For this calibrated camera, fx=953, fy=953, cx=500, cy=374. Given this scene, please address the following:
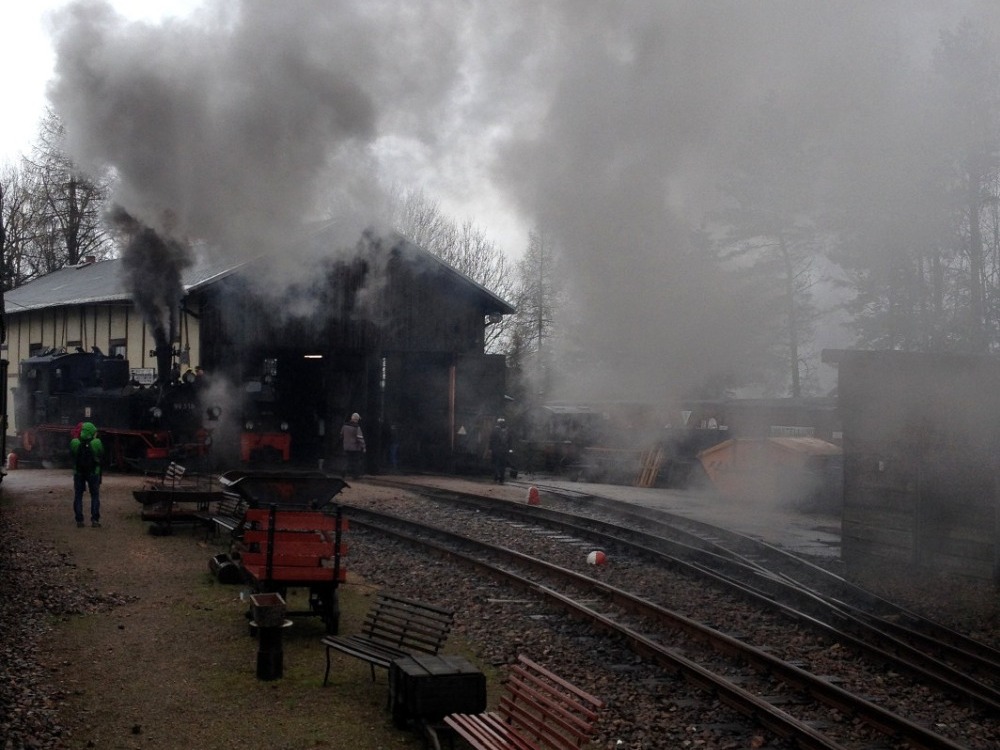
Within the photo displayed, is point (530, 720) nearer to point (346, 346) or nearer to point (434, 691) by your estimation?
point (434, 691)

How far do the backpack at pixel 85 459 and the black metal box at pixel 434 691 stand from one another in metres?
8.60

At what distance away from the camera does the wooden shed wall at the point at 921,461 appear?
11070 mm

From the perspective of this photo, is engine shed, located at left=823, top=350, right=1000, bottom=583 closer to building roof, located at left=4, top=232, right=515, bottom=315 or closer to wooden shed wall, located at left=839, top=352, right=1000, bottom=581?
wooden shed wall, located at left=839, top=352, right=1000, bottom=581

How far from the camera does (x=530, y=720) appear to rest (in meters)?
5.64

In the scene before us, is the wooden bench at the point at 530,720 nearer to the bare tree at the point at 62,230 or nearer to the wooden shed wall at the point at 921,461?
the wooden shed wall at the point at 921,461

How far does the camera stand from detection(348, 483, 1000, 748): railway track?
21.4ft

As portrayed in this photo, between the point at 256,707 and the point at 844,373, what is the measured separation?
882 cm

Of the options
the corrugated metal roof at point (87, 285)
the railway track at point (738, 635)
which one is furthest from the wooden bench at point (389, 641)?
the corrugated metal roof at point (87, 285)


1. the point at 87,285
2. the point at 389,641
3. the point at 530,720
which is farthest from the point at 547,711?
the point at 87,285

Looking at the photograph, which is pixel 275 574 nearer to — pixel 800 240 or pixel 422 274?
pixel 800 240

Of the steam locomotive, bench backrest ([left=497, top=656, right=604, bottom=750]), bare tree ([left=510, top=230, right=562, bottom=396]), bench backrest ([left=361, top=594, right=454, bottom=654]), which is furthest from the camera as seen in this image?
bare tree ([left=510, top=230, right=562, bottom=396])

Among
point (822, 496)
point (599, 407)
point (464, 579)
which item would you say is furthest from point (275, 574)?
point (599, 407)

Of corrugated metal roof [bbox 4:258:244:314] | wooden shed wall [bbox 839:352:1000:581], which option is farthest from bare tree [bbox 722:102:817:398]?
corrugated metal roof [bbox 4:258:244:314]

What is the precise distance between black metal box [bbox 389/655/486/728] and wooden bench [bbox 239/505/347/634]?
212 centimetres
